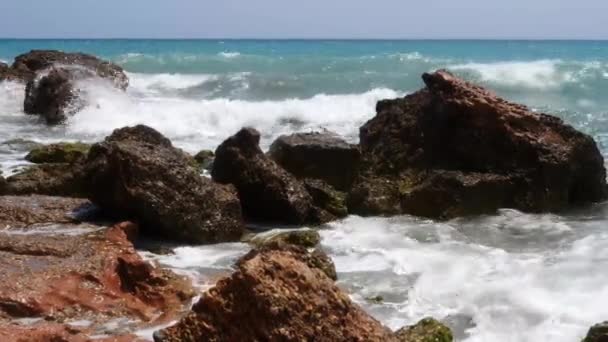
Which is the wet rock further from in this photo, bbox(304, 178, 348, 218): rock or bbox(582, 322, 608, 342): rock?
bbox(582, 322, 608, 342): rock

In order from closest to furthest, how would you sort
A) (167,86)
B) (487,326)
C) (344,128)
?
(487,326), (344,128), (167,86)

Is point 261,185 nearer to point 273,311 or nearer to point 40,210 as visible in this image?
point 40,210

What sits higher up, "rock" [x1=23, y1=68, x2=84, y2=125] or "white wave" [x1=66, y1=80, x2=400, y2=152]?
"rock" [x1=23, y1=68, x2=84, y2=125]

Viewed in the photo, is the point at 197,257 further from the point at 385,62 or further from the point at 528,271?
the point at 385,62

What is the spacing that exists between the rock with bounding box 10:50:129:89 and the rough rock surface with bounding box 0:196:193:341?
14.0 meters

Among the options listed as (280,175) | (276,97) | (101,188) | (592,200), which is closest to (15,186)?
(101,188)

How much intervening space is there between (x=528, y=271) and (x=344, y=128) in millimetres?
10706

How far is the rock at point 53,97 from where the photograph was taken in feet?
53.7

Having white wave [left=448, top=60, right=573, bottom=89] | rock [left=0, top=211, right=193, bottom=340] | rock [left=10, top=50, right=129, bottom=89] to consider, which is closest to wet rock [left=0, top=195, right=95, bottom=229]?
rock [left=0, top=211, right=193, bottom=340]

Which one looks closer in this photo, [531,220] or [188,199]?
[188,199]

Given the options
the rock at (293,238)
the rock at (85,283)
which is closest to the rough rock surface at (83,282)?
the rock at (85,283)

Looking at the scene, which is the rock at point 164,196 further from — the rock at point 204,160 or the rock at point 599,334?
the rock at point 599,334

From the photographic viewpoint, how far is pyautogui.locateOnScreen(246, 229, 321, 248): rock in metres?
6.92

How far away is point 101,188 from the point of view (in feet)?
24.2
